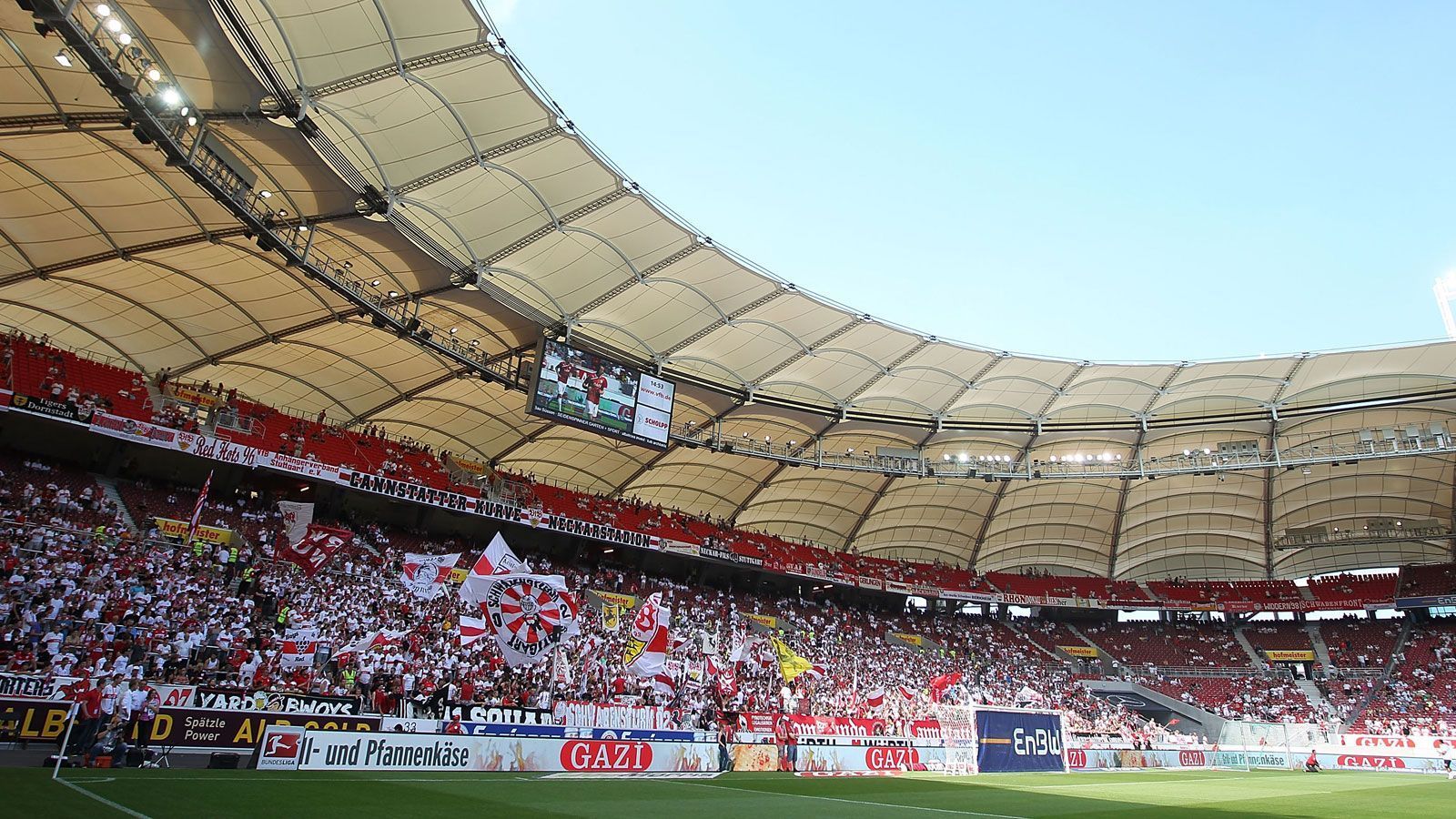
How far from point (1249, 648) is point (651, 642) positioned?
167 feet

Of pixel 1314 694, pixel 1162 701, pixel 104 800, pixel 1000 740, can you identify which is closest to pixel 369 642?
pixel 104 800

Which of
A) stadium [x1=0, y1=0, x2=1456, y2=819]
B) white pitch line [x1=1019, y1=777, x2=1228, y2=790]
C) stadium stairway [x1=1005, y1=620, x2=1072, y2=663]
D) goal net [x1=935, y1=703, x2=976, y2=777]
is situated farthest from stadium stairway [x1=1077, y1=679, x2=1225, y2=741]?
goal net [x1=935, y1=703, x2=976, y2=777]

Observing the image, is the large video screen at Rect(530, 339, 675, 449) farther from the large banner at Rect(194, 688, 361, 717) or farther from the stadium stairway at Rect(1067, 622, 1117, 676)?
the stadium stairway at Rect(1067, 622, 1117, 676)

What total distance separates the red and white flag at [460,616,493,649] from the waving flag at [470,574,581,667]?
185 mm

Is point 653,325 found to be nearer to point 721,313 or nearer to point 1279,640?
point 721,313

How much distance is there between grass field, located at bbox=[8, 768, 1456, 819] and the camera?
35.6 ft

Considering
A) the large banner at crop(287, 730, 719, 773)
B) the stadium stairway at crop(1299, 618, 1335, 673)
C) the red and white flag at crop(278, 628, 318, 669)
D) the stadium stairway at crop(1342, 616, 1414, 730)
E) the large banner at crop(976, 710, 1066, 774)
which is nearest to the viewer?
the large banner at crop(287, 730, 719, 773)

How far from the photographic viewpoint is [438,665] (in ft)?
84.8

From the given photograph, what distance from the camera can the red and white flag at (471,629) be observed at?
18156 millimetres

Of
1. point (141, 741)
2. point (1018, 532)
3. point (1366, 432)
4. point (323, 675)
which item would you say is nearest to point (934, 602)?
point (1018, 532)

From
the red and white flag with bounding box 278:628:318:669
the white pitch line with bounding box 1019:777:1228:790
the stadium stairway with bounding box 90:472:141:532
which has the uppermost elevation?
the stadium stairway with bounding box 90:472:141:532

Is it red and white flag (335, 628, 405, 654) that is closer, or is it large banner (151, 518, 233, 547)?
red and white flag (335, 628, 405, 654)

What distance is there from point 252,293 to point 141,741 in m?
18.8

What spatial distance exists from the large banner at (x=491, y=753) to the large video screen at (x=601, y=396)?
45.2 ft
